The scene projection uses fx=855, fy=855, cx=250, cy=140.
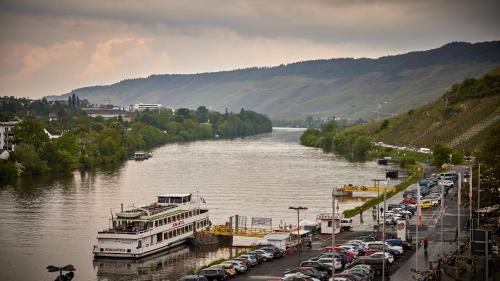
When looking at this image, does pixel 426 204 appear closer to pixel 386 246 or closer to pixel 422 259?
pixel 386 246

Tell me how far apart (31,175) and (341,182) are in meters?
36.7

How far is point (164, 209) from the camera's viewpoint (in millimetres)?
55438

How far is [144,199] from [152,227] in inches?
930

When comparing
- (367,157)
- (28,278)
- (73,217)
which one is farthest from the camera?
(367,157)

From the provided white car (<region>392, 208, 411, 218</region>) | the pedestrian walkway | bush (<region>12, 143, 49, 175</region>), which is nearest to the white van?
white car (<region>392, 208, 411, 218</region>)

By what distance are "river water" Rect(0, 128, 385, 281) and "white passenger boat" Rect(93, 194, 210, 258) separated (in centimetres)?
98

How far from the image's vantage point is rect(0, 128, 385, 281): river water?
4878cm

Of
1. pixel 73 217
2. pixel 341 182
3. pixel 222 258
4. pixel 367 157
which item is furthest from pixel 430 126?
pixel 222 258

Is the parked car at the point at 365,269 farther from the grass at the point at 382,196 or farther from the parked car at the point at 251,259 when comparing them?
the grass at the point at 382,196

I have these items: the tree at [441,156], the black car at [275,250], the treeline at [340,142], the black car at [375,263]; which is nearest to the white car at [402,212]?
the black car at [275,250]

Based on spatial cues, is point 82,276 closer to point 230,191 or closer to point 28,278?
point 28,278

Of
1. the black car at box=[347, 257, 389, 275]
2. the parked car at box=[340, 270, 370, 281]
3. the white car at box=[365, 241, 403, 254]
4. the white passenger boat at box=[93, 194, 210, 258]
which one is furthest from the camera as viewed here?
the white passenger boat at box=[93, 194, 210, 258]

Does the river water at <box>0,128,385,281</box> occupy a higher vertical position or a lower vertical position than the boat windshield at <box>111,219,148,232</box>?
lower

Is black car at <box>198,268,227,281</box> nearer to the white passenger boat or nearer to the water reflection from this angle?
the water reflection
